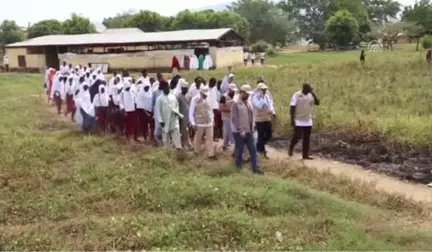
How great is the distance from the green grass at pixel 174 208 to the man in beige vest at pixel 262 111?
945 mm

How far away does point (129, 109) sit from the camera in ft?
44.4

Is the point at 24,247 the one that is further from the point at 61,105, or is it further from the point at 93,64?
the point at 93,64

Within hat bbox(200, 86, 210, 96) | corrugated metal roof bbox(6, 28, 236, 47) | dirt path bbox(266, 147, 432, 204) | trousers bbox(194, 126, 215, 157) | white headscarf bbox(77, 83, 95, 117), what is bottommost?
dirt path bbox(266, 147, 432, 204)

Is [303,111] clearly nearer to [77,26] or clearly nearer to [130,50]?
[130,50]

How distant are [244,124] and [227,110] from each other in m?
1.83

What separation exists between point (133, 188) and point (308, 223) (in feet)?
9.59

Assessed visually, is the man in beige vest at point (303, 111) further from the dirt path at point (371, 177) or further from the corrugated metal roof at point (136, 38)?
the corrugated metal roof at point (136, 38)

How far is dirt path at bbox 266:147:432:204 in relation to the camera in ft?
31.9

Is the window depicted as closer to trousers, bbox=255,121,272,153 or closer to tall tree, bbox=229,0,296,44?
trousers, bbox=255,121,272,153

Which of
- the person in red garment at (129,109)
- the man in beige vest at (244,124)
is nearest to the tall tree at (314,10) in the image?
the person in red garment at (129,109)

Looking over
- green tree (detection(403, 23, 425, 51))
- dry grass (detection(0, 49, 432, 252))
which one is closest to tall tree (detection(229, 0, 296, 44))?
green tree (detection(403, 23, 425, 51))

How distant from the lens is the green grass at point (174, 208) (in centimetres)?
737

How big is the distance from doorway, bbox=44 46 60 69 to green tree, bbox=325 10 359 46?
26.2m

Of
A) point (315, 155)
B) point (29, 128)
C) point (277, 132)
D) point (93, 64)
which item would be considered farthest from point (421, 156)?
point (93, 64)
